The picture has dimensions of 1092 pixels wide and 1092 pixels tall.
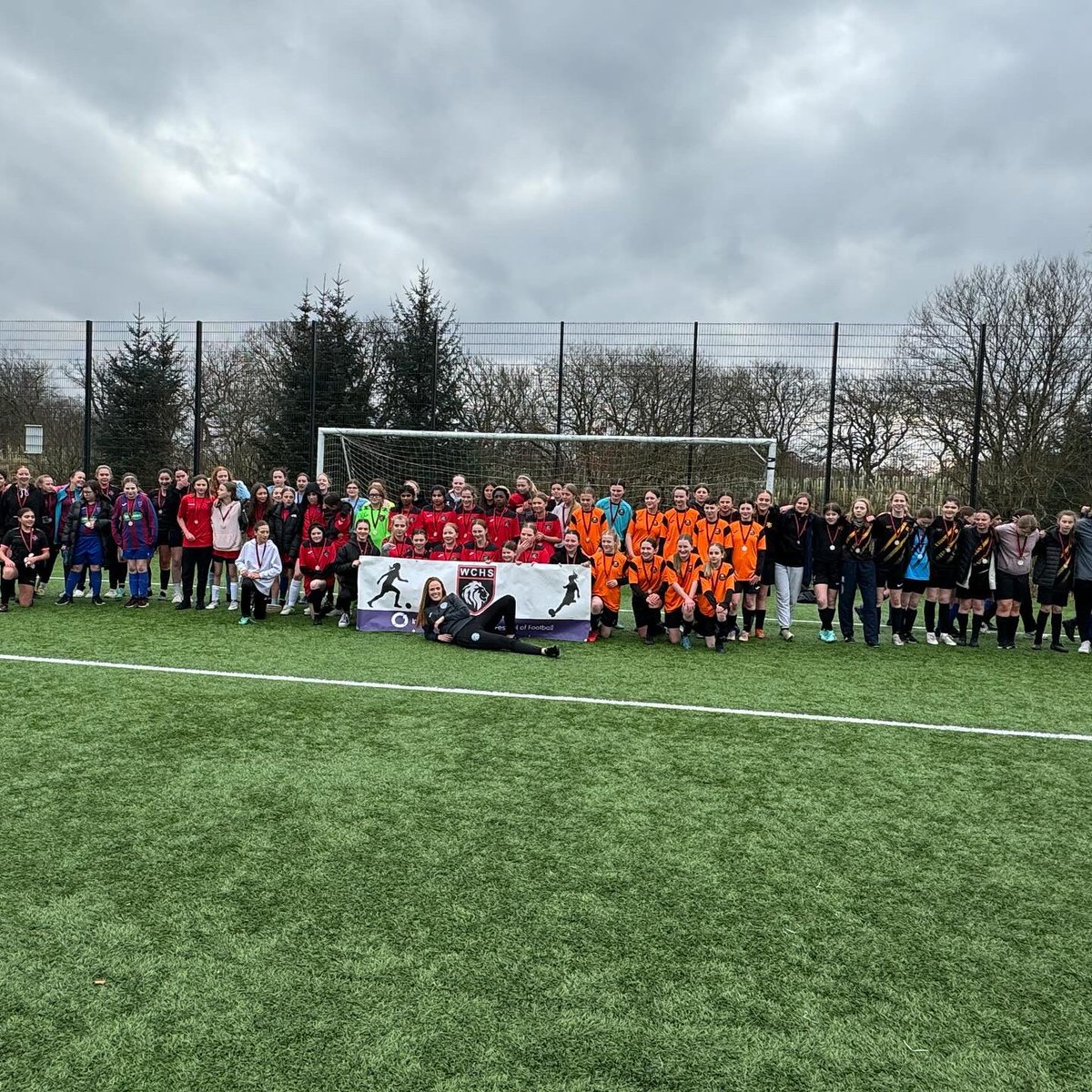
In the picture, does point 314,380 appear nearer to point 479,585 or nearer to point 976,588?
point 479,585

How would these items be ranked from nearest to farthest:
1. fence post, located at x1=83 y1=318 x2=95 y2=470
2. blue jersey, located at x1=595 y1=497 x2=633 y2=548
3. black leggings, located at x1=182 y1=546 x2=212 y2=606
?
black leggings, located at x1=182 y1=546 x2=212 y2=606 < blue jersey, located at x1=595 y1=497 x2=633 y2=548 < fence post, located at x1=83 y1=318 x2=95 y2=470

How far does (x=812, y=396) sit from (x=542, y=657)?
9272 mm

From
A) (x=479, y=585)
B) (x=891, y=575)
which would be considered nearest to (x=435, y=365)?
(x=479, y=585)

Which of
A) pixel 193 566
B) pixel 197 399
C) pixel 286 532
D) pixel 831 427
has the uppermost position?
→ pixel 197 399

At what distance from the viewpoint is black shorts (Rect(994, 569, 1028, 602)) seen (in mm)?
9250

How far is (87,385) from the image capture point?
1638cm

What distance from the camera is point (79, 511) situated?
33.5 ft

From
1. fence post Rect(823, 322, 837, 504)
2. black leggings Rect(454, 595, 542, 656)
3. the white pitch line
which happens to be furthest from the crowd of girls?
fence post Rect(823, 322, 837, 504)

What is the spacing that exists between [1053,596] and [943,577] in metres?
1.18

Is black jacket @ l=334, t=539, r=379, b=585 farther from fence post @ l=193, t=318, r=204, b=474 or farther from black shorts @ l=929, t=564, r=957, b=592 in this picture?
fence post @ l=193, t=318, r=204, b=474

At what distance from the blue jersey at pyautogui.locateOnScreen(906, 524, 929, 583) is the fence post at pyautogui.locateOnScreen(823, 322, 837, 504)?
502cm

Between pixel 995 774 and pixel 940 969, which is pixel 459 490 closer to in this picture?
pixel 995 774

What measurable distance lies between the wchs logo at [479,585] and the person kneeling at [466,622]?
162 millimetres

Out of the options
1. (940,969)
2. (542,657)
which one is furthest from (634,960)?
(542,657)
